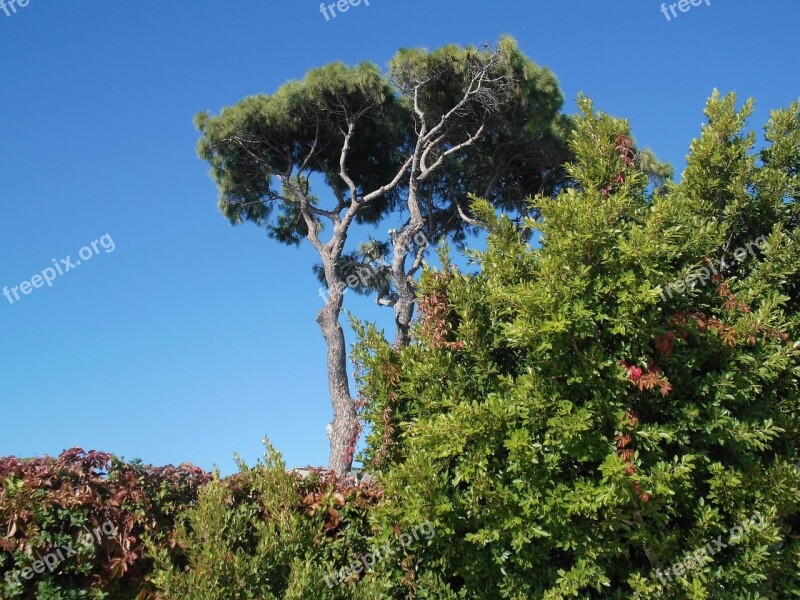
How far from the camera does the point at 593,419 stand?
17.1 ft

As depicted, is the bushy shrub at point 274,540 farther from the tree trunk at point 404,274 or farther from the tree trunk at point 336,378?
the tree trunk at point 404,274

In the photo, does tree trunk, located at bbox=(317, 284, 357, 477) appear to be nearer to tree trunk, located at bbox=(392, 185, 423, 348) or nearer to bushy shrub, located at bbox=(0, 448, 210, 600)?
tree trunk, located at bbox=(392, 185, 423, 348)

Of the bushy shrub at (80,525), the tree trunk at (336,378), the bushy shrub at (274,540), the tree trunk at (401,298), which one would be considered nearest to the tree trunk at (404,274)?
the tree trunk at (401,298)

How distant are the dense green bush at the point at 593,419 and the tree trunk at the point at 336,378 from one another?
686 cm

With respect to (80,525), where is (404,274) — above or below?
above

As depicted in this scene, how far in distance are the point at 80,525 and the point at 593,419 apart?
3762 millimetres

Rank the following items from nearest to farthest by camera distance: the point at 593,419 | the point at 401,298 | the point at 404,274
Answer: the point at 593,419 → the point at 401,298 → the point at 404,274

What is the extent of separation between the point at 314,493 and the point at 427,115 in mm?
12202

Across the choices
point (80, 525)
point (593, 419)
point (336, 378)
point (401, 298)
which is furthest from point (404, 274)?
point (80, 525)

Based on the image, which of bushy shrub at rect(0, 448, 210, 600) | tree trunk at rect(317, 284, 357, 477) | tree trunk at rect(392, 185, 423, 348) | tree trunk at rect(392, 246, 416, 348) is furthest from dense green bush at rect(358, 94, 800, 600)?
tree trunk at rect(392, 246, 416, 348)

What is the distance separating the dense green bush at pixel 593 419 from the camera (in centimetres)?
521

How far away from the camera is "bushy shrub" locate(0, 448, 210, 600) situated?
5.11 metres

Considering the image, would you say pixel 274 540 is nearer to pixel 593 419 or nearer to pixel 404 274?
pixel 593 419

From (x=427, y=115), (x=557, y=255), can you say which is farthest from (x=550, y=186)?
(x=557, y=255)
